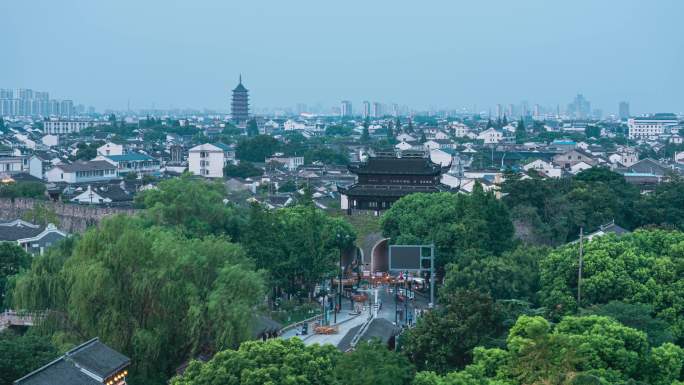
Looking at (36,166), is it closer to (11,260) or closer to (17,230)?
(17,230)

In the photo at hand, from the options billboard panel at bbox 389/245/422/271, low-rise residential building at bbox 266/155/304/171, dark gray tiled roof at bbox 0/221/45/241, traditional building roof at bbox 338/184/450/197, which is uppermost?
traditional building roof at bbox 338/184/450/197

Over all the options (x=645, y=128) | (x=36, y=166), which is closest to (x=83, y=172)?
(x=36, y=166)

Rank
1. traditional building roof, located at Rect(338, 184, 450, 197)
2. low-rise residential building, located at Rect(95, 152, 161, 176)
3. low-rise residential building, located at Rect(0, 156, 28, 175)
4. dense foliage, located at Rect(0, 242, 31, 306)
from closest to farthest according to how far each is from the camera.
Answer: dense foliage, located at Rect(0, 242, 31, 306), traditional building roof, located at Rect(338, 184, 450, 197), low-rise residential building, located at Rect(95, 152, 161, 176), low-rise residential building, located at Rect(0, 156, 28, 175)

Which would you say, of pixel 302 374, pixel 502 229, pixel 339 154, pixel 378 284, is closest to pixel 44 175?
pixel 339 154

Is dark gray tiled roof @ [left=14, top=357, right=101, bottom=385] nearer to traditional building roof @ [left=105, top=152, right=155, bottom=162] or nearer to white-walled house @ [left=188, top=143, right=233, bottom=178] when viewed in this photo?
white-walled house @ [left=188, top=143, right=233, bottom=178]

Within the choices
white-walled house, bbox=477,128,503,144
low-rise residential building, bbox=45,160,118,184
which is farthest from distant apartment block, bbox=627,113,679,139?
low-rise residential building, bbox=45,160,118,184

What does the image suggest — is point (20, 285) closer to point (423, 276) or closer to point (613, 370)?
point (613, 370)

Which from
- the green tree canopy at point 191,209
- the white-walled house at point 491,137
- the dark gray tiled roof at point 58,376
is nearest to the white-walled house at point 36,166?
the green tree canopy at point 191,209
